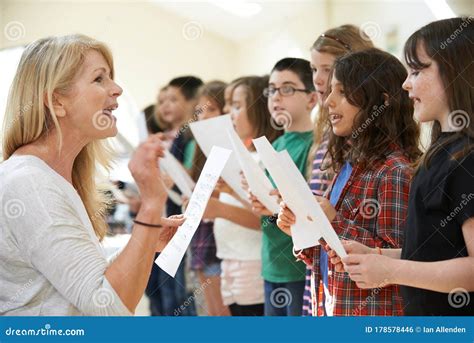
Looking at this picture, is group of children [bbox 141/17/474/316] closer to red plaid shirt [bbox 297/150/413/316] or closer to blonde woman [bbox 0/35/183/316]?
red plaid shirt [bbox 297/150/413/316]

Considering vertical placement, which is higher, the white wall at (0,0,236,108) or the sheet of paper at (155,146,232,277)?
the white wall at (0,0,236,108)

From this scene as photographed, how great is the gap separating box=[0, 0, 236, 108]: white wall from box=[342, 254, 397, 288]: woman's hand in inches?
159

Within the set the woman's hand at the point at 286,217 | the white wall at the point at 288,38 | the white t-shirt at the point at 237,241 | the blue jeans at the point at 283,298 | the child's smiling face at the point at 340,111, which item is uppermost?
the white wall at the point at 288,38

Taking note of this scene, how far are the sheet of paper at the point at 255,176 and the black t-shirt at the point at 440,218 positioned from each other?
496 mm

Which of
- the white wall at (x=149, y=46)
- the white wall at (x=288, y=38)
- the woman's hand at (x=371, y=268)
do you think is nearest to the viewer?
the woman's hand at (x=371, y=268)

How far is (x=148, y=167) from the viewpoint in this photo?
3.80 feet

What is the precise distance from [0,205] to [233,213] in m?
1.16

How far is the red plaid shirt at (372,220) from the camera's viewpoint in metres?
1.40

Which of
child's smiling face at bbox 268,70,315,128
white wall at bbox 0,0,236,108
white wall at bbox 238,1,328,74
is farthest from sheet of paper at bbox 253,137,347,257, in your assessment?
white wall at bbox 0,0,236,108

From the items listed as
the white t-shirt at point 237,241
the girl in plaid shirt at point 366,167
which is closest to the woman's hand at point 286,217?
the girl in plaid shirt at point 366,167

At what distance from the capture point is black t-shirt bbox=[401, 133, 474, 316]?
1171mm

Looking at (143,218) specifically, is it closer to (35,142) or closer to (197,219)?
(197,219)

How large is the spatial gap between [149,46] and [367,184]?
4.44 metres

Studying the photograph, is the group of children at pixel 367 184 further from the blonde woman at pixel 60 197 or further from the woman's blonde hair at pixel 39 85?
the woman's blonde hair at pixel 39 85
